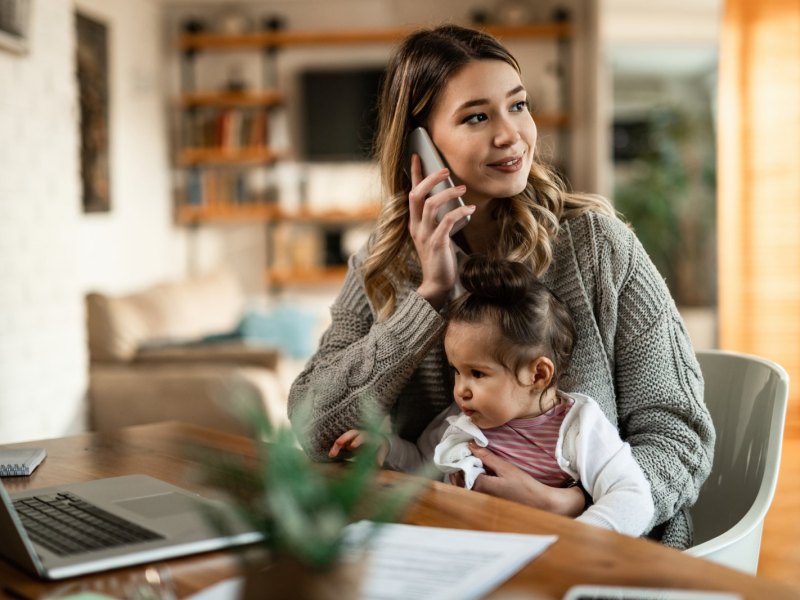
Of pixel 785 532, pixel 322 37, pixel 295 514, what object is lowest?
pixel 785 532

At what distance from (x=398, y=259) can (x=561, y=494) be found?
1.81ft

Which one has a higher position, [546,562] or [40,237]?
[40,237]

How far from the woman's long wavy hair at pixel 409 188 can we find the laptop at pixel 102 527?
575 mm

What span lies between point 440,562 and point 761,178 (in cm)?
491

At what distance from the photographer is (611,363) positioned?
1482mm

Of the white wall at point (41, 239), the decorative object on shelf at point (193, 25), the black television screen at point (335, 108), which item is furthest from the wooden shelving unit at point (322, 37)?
the white wall at point (41, 239)

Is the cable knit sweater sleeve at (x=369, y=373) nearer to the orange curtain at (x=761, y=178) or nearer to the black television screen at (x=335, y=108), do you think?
the orange curtain at (x=761, y=178)

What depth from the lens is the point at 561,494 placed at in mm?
1239

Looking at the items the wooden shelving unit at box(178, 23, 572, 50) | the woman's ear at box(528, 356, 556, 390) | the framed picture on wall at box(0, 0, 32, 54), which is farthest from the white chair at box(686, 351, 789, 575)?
the wooden shelving unit at box(178, 23, 572, 50)

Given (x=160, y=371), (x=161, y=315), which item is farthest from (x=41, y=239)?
(x=161, y=315)

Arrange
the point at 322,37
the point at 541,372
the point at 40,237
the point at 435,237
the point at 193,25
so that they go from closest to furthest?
the point at 541,372 < the point at 435,237 < the point at 40,237 < the point at 322,37 < the point at 193,25

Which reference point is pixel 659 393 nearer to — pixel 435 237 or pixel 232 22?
pixel 435 237

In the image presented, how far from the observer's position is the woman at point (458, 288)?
1410 millimetres

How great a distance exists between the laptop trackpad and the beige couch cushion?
336 centimetres
